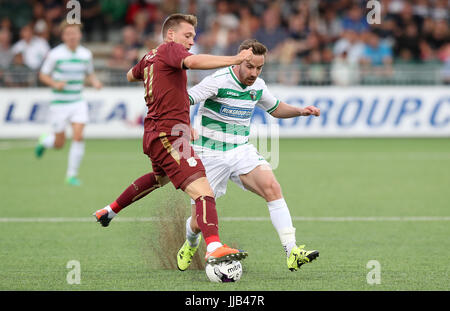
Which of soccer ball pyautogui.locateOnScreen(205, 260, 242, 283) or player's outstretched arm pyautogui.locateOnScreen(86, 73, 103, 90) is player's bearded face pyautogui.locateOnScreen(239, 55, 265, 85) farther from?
player's outstretched arm pyautogui.locateOnScreen(86, 73, 103, 90)

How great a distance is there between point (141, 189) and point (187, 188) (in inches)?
31.3

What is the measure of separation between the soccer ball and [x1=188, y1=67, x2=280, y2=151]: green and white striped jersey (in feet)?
3.94

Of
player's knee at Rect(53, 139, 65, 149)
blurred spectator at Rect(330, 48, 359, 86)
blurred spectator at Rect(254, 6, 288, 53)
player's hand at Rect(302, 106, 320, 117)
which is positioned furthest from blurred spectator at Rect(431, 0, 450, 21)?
player's hand at Rect(302, 106, 320, 117)

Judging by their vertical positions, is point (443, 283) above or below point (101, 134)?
above

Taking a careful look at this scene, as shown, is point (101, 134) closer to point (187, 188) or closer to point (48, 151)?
point (48, 151)

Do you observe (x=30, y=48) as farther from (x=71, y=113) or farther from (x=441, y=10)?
(x=441, y=10)

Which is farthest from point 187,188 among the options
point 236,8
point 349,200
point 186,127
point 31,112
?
point 236,8

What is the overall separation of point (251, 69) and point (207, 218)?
1.31m

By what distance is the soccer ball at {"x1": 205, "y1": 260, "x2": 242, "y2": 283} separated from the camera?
591 cm

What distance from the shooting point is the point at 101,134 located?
1977 cm

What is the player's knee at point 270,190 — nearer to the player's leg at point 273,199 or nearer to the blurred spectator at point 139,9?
the player's leg at point 273,199

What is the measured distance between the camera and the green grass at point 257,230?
614cm

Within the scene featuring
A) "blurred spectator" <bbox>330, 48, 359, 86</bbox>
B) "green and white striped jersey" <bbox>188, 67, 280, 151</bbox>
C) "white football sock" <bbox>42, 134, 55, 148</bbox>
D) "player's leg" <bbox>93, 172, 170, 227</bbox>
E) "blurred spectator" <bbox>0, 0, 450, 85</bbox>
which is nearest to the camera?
"green and white striped jersey" <bbox>188, 67, 280, 151</bbox>

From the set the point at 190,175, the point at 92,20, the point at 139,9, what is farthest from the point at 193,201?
the point at 92,20
